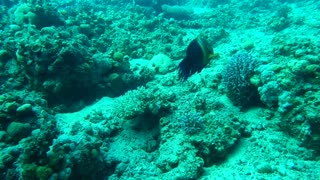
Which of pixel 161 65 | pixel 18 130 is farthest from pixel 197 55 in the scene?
pixel 161 65

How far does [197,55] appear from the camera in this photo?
3.26m

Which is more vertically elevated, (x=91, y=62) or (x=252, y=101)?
(x=91, y=62)

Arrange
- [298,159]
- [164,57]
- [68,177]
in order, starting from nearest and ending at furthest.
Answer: [68,177], [298,159], [164,57]

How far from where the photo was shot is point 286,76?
16.2 feet

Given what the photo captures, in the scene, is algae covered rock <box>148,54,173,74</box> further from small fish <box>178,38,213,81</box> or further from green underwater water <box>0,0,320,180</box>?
small fish <box>178,38,213,81</box>

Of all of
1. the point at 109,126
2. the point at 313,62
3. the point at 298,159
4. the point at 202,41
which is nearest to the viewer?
the point at 202,41

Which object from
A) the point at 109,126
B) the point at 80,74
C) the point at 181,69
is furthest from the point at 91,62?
the point at 181,69

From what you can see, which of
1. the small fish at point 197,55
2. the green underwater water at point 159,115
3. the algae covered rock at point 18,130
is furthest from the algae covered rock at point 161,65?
the small fish at point 197,55

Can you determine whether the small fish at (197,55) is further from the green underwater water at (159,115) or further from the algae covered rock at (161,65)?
the algae covered rock at (161,65)

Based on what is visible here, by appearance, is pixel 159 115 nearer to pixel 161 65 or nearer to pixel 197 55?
pixel 197 55

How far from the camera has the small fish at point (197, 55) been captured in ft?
10.5

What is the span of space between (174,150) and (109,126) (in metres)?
1.67

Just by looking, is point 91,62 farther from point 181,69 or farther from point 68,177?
point 181,69

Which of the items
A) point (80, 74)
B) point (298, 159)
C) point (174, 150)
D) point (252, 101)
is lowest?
point (298, 159)
